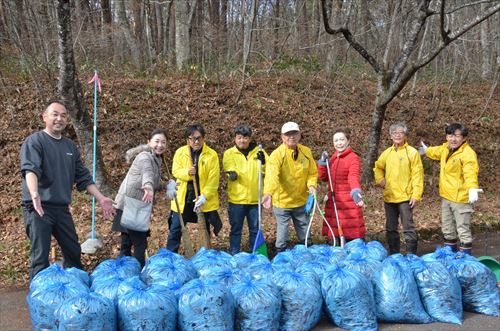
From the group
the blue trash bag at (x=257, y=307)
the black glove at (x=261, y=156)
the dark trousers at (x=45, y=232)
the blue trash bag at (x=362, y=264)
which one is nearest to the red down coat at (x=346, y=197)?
the black glove at (x=261, y=156)

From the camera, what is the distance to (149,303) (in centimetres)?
384

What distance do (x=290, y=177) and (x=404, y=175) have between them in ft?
4.97

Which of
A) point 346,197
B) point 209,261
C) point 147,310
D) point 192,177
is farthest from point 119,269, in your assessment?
point 346,197

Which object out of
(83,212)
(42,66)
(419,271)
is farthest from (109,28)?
(419,271)

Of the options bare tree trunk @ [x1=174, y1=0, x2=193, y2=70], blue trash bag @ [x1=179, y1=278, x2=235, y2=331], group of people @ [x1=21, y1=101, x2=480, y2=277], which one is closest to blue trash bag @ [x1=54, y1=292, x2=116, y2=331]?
blue trash bag @ [x1=179, y1=278, x2=235, y2=331]

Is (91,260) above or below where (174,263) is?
below

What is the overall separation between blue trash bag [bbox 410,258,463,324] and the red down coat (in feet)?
5.02

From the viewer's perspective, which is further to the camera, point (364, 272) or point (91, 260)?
point (91, 260)

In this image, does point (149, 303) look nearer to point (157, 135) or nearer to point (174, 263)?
point (174, 263)

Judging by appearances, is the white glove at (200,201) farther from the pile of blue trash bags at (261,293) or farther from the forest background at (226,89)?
the forest background at (226,89)

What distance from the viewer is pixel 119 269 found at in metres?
4.68

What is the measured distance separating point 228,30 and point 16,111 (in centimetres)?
820

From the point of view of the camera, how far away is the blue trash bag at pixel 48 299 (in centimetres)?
374

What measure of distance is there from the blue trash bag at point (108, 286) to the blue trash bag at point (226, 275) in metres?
0.79
